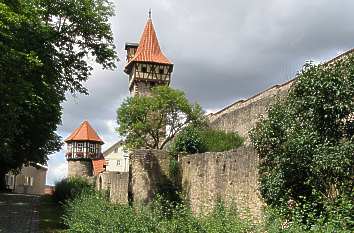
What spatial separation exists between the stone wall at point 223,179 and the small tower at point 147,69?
72.9ft

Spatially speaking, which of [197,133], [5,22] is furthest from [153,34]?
[5,22]

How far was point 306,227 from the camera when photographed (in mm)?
9109

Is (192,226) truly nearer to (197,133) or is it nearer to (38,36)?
(38,36)

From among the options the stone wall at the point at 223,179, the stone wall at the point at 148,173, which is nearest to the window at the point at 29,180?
the stone wall at the point at 148,173

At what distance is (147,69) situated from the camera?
4391 centimetres

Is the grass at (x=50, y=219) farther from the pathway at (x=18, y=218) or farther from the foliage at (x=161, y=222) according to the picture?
the foliage at (x=161, y=222)

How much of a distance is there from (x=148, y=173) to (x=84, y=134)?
35124 millimetres

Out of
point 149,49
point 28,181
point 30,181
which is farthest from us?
point 30,181

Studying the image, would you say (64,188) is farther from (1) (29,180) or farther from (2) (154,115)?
(1) (29,180)

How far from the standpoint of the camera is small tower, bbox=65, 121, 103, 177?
2135 inches

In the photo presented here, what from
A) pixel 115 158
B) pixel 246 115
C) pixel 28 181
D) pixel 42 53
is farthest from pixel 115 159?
pixel 42 53

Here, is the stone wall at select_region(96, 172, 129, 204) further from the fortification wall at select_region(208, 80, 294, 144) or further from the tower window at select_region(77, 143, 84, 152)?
the tower window at select_region(77, 143, 84, 152)

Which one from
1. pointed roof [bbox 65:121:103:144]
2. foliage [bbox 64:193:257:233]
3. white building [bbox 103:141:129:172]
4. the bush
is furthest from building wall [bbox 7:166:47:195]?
foliage [bbox 64:193:257:233]

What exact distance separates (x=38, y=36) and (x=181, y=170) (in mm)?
7339
